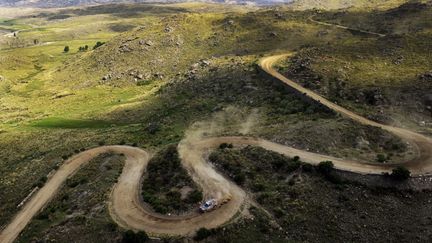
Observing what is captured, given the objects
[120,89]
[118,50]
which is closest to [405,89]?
[120,89]

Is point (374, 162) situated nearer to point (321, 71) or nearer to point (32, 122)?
point (321, 71)

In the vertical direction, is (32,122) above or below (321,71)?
below

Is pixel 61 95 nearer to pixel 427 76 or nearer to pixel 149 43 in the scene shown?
pixel 149 43

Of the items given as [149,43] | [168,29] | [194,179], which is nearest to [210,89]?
[194,179]

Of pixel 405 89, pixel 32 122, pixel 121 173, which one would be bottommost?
pixel 32 122

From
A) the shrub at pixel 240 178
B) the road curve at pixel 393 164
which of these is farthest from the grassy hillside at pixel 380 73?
the shrub at pixel 240 178

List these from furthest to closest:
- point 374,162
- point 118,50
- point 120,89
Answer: point 118,50 < point 120,89 < point 374,162

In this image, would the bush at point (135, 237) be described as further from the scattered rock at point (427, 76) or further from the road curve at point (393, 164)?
the scattered rock at point (427, 76)
